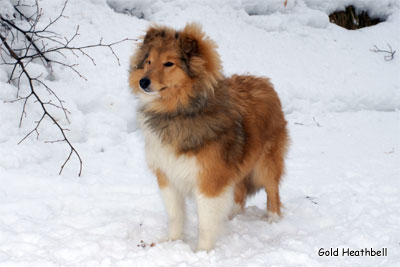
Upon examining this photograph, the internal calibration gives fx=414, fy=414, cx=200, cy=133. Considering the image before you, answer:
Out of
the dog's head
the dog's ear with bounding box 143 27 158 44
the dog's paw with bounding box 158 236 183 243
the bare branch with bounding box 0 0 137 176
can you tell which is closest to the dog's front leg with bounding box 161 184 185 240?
the dog's paw with bounding box 158 236 183 243

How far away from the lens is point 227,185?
3398 mm

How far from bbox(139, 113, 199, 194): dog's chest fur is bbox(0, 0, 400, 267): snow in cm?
55

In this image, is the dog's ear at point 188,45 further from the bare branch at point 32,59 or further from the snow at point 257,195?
the snow at point 257,195

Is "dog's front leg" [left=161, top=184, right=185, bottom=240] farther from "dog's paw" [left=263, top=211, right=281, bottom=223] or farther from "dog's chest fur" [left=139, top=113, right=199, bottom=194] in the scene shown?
"dog's paw" [left=263, top=211, right=281, bottom=223]

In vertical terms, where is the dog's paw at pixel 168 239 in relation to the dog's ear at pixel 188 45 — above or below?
below

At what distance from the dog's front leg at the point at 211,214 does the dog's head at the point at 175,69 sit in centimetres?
78

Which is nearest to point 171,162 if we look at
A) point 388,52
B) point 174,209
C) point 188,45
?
point 174,209

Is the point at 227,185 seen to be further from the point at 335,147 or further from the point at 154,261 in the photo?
the point at 335,147

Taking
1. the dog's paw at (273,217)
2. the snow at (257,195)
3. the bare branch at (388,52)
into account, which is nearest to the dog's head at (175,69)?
the snow at (257,195)

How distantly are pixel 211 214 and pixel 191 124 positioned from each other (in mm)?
748

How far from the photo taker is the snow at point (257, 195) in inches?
133

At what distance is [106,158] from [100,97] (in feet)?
3.68

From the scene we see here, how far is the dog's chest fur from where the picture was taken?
10.6 ft

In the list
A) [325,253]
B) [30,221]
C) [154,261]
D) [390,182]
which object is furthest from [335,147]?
[30,221]
